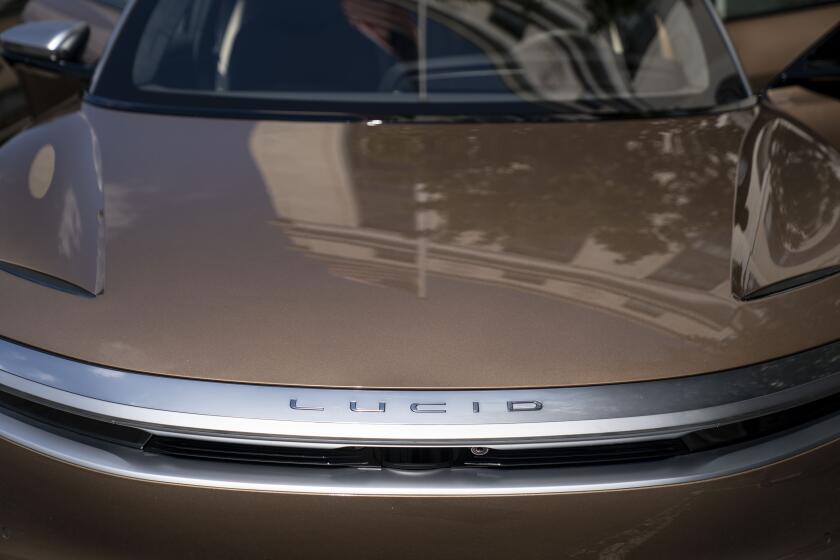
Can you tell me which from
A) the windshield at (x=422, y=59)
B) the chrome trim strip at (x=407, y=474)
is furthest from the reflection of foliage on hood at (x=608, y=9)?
the chrome trim strip at (x=407, y=474)

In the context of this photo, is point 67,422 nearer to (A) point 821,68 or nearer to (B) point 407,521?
(B) point 407,521

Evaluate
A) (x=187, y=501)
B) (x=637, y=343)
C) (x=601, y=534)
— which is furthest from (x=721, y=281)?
(x=187, y=501)

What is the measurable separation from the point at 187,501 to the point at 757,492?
37.0 inches

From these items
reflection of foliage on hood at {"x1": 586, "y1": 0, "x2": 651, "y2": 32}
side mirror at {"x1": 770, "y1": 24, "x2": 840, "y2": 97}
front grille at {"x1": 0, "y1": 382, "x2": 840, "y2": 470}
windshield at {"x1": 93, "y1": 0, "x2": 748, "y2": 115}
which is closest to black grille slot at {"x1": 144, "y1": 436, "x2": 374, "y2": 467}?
front grille at {"x1": 0, "y1": 382, "x2": 840, "y2": 470}

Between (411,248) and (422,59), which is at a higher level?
(422,59)

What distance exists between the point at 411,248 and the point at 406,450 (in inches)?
17.9

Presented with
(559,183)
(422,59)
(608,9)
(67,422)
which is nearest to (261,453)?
(67,422)

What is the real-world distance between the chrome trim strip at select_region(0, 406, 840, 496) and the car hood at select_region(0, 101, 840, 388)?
0.14 m

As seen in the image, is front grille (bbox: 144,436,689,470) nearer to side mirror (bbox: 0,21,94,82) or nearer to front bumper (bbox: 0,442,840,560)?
front bumper (bbox: 0,442,840,560)

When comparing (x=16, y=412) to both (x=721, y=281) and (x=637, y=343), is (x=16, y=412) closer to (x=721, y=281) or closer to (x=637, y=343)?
(x=637, y=343)

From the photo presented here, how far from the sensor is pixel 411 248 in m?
2.06

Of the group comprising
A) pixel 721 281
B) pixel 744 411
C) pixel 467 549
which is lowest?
pixel 467 549

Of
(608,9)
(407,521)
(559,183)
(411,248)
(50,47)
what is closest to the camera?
(407,521)

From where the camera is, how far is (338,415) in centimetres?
173
